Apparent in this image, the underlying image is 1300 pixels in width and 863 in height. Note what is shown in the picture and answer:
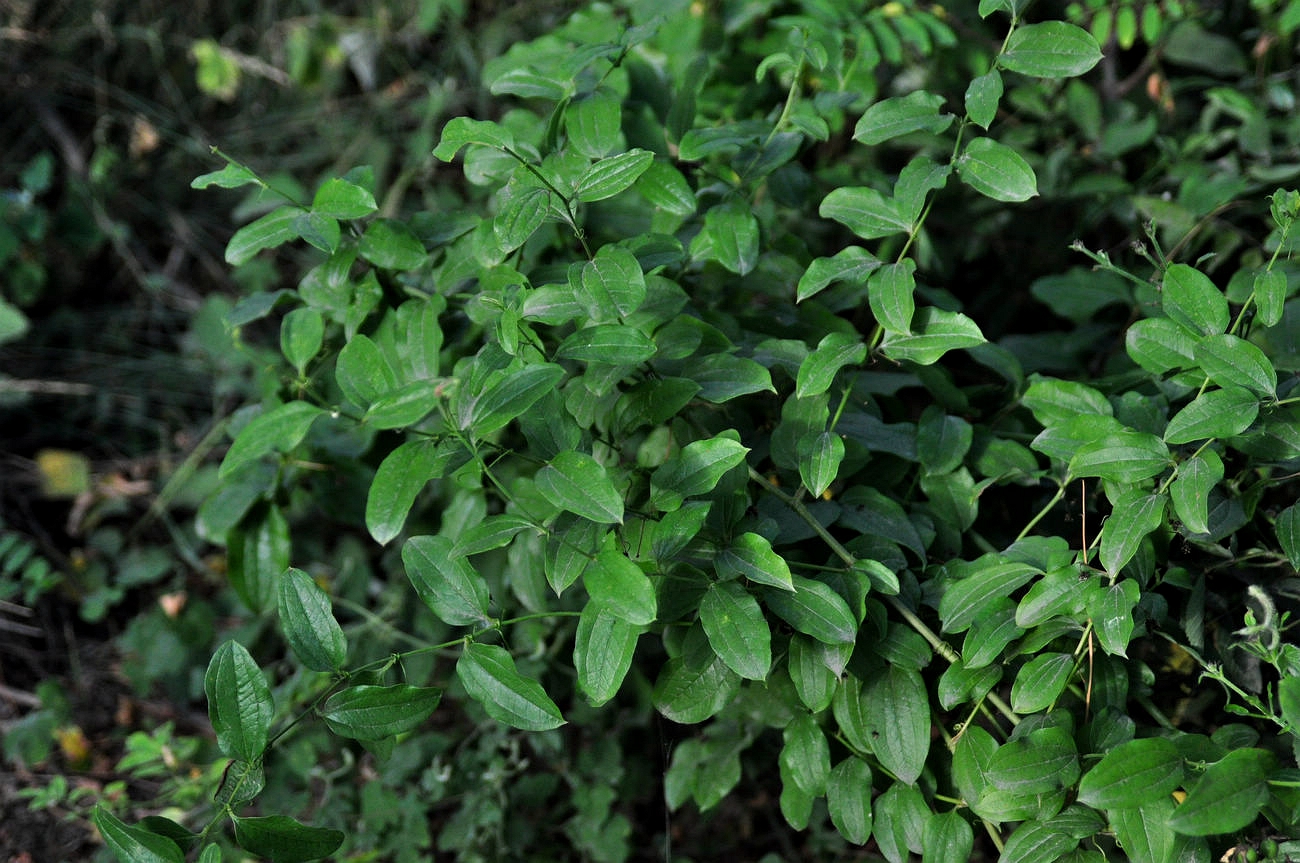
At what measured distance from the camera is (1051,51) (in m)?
0.95

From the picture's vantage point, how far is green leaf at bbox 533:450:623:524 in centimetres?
82

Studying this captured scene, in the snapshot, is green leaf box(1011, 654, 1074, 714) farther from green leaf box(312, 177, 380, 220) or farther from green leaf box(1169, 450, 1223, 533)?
green leaf box(312, 177, 380, 220)

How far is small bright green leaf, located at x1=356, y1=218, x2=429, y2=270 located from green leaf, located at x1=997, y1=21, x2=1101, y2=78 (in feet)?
2.10

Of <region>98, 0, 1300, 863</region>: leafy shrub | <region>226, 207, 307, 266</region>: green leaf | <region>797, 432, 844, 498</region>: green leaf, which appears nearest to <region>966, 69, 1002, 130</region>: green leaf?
<region>98, 0, 1300, 863</region>: leafy shrub

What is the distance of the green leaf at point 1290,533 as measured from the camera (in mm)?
856

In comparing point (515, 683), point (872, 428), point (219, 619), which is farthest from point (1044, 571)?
point (219, 619)

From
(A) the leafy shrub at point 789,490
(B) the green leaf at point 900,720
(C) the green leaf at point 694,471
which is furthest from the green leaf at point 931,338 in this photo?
(B) the green leaf at point 900,720

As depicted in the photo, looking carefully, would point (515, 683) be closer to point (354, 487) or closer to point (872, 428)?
point (872, 428)

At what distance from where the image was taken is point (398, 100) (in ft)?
8.87

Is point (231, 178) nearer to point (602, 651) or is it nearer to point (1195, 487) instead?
point (602, 651)

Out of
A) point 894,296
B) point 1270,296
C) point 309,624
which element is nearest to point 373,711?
point 309,624

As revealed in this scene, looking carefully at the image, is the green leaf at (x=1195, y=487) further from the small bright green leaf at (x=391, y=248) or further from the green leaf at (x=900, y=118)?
the small bright green leaf at (x=391, y=248)

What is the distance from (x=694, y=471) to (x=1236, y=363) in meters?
0.49

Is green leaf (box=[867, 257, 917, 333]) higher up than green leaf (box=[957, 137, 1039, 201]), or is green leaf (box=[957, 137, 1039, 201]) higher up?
green leaf (box=[957, 137, 1039, 201])
